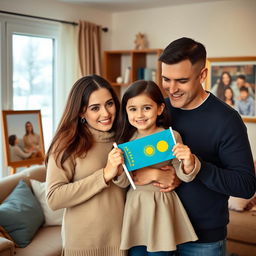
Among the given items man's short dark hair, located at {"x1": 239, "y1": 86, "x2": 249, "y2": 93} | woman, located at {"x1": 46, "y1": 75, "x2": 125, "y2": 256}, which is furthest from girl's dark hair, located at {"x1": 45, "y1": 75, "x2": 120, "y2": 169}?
man's short dark hair, located at {"x1": 239, "y1": 86, "x2": 249, "y2": 93}

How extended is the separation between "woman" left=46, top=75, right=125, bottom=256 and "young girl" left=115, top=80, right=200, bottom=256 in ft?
0.22

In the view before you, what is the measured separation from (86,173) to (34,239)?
1.66 m

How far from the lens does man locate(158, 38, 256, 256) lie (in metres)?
1.61

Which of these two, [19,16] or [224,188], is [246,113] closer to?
[19,16]

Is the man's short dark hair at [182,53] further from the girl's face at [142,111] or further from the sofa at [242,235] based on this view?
the sofa at [242,235]

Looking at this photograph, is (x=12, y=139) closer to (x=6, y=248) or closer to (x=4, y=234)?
(x=4, y=234)

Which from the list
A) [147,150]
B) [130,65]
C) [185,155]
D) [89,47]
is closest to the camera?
[185,155]

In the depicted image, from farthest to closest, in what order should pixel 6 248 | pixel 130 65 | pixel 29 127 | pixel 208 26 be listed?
1. pixel 130 65
2. pixel 208 26
3. pixel 29 127
4. pixel 6 248

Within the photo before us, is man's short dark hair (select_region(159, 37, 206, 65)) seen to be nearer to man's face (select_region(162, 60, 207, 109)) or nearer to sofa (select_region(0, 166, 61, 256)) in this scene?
man's face (select_region(162, 60, 207, 109))

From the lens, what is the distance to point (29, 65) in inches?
193

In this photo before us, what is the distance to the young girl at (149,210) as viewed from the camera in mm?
1687

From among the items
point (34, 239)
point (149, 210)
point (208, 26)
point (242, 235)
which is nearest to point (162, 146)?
point (149, 210)

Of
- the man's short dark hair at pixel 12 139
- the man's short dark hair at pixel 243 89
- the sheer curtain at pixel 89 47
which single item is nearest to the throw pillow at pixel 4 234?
the man's short dark hair at pixel 12 139

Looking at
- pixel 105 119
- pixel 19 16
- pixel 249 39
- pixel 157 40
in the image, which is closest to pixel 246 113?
pixel 249 39
